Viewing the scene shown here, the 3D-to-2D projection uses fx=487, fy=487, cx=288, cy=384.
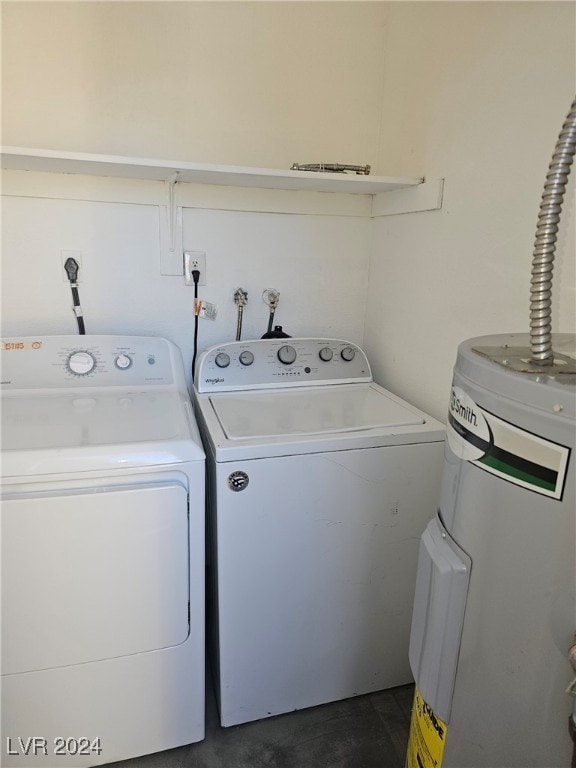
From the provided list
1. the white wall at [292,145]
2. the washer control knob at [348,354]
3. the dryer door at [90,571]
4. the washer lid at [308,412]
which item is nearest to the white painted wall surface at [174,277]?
the white wall at [292,145]

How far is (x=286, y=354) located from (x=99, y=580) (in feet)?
3.00

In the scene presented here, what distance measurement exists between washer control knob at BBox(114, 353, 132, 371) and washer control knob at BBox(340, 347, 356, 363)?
2.44 ft

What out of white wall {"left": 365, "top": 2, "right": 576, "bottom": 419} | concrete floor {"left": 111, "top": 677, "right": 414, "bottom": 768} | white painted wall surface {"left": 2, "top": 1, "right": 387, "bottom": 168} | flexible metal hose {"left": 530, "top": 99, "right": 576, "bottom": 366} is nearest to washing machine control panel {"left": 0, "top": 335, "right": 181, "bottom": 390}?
white painted wall surface {"left": 2, "top": 1, "right": 387, "bottom": 168}

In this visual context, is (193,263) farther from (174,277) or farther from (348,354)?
(348,354)

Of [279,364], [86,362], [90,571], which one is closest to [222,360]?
[279,364]

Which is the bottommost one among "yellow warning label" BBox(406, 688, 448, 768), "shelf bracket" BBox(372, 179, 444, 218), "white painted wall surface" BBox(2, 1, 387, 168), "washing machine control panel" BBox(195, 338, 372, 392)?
"yellow warning label" BBox(406, 688, 448, 768)

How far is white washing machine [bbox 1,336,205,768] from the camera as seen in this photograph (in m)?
1.05

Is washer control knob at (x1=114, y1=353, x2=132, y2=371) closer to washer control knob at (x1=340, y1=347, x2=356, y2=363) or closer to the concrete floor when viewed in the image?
washer control knob at (x1=340, y1=347, x2=356, y2=363)

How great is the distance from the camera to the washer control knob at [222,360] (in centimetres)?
163

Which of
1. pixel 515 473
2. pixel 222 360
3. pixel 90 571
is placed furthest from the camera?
pixel 222 360

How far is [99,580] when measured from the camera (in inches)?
43.7

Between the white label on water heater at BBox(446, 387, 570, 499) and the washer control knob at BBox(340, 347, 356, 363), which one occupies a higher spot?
the white label on water heater at BBox(446, 387, 570, 499)

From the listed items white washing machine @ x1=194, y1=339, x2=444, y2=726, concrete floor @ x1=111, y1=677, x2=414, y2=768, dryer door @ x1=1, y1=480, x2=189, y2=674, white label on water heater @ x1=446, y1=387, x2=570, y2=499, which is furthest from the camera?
concrete floor @ x1=111, y1=677, x2=414, y2=768

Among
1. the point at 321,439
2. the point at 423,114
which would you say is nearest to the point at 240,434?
the point at 321,439
